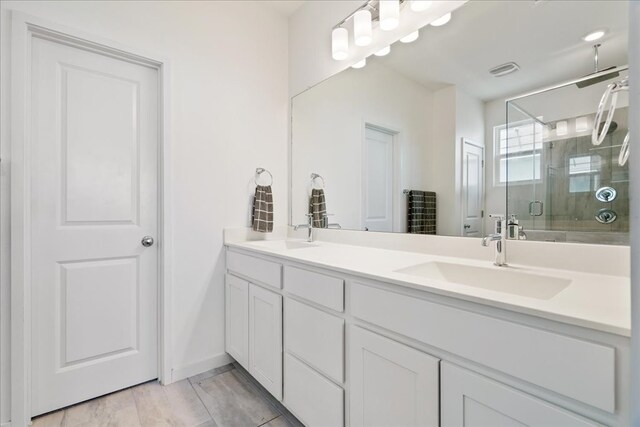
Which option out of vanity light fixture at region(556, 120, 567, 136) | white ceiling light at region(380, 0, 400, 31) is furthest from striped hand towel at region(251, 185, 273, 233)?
vanity light fixture at region(556, 120, 567, 136)

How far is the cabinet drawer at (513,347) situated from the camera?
1.95 feet

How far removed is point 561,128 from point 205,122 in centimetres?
186

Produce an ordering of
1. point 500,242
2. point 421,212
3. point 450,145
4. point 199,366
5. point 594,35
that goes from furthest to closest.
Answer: point 199,366 < point 421,212 < point 450,145 < point 500,242 < point 594,35

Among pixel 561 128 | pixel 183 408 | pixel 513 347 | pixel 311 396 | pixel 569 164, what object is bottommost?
pixel 183 408

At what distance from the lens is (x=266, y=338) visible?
1.53 m

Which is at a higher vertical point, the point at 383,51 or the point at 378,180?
the point at 383,51

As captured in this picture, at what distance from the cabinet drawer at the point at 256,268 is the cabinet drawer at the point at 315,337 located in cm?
14

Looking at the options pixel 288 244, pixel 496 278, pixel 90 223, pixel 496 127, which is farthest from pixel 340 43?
pixel 90 223

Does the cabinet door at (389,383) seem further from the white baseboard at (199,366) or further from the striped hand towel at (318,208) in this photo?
the white baseboard at (199,366)

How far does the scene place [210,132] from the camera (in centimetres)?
195

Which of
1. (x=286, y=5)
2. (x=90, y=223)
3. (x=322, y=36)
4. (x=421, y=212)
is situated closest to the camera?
(x=421, y=212)

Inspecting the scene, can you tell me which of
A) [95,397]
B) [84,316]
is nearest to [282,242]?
[84,316]

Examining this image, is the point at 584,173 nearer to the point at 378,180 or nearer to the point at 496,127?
the point at 496,127

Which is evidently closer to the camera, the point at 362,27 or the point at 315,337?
the point at 315,337
